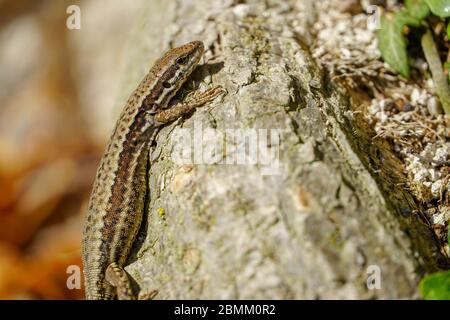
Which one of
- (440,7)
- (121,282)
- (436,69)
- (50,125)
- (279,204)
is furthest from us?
(50,125)

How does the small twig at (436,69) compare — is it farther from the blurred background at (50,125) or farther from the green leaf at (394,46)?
the blurred background at (50,125)

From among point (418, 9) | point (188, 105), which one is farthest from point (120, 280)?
point (418, 9)

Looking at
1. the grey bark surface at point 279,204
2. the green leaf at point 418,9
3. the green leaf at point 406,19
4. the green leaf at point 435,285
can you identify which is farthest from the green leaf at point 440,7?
the green leaf at point 435,285

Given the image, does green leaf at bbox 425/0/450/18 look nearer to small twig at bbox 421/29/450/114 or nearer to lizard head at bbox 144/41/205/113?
small twig at bbox 421/29/450/114

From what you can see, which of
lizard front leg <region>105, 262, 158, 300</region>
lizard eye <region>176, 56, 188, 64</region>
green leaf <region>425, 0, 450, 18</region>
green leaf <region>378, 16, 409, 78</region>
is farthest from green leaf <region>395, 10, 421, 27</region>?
lizard front leg <region>105, 262, 158, 300</region>

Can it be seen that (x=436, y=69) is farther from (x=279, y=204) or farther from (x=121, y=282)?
(x=121, y=282)
